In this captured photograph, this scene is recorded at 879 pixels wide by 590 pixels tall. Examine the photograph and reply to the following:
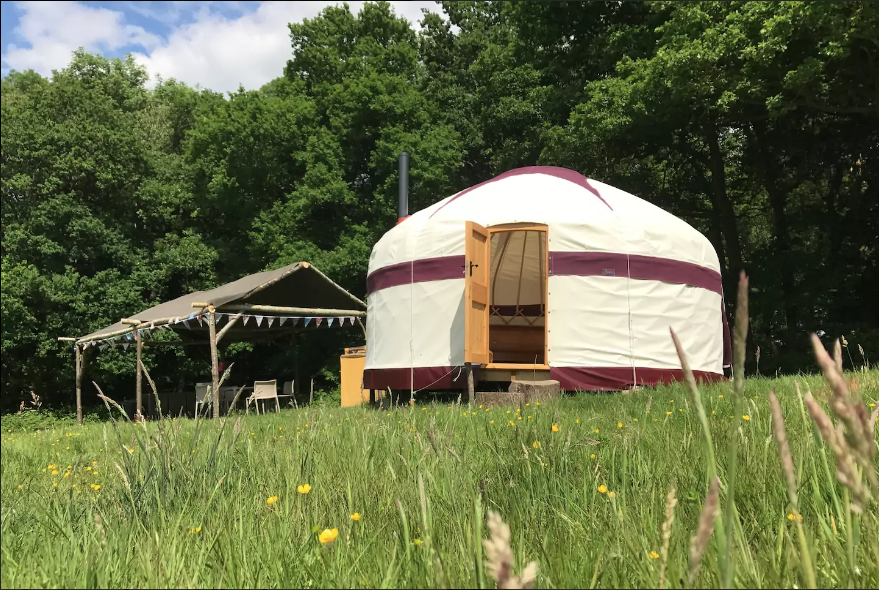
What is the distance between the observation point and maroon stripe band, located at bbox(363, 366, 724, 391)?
21.7 ft

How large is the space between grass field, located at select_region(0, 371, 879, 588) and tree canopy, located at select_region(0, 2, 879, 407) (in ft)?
31.1

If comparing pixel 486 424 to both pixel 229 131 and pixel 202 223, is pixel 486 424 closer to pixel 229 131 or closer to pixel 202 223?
pixel 229 131

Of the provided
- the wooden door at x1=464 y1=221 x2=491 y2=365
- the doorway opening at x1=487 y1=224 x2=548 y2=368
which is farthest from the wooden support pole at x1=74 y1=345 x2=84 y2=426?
the wooden door at x1=464 y1=221 x2=491 y2=365

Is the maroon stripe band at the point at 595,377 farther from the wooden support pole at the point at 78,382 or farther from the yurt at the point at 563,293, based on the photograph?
the wooden support pole at the point at 78,382

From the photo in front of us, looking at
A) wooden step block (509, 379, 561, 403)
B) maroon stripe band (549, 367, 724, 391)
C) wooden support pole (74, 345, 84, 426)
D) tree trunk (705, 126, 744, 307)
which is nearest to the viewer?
wooden step block (509, 379, 561, 403)

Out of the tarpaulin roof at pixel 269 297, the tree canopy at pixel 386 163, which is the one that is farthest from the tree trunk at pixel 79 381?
the tree canopy at pixel 386 163

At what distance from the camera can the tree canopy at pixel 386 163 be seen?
11820 millimetres

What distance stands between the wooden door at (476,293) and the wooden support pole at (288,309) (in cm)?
360

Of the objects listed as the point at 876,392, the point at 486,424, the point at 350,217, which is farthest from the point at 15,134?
the point at 876,392

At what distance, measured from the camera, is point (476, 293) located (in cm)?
650

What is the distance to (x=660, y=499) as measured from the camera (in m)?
1.29

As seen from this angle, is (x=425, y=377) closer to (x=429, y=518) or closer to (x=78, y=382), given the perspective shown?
(x=429, y=518)

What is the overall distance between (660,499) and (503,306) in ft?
30.7

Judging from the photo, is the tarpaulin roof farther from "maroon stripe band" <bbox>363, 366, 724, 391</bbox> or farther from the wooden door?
the wooden door
